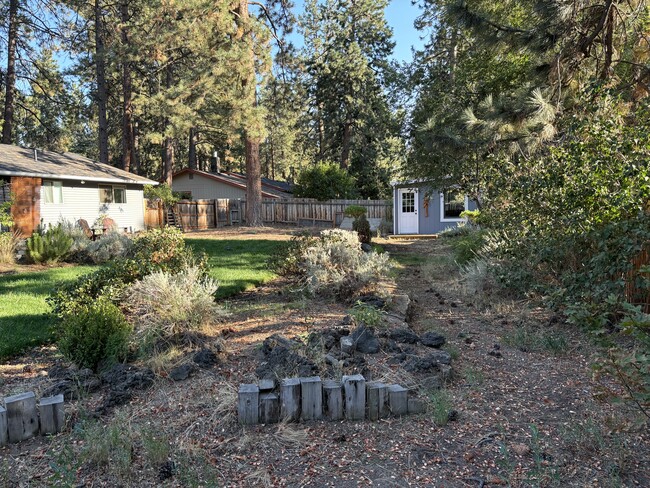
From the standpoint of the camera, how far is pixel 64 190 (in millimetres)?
17047

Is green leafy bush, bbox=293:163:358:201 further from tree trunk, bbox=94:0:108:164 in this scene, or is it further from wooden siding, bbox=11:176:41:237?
wooden siding, bbox=11:176:41:237

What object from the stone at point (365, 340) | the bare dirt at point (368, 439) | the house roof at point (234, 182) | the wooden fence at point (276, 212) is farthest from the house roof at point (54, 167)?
the stone at point (365, 340)

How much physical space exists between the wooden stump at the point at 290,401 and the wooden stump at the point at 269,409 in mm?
31

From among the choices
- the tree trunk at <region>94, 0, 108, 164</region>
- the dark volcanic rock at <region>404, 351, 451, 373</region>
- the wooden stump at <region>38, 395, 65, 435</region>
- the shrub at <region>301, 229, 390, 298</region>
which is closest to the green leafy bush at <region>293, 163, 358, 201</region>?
the tree trunk at <region>94, 0, 108, 164</region>

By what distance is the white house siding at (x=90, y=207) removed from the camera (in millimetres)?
16531

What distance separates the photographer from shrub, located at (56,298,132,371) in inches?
140

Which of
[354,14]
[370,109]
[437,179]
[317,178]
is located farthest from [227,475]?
[354,14]

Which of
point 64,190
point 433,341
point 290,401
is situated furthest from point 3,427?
point 64,190

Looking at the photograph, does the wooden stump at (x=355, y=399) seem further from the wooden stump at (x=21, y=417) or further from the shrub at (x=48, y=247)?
the shrub at (x=48, y=247)

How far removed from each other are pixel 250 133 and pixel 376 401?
1437 cm

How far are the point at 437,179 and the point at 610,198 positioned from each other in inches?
250

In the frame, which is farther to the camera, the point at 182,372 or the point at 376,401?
the point at 182,372

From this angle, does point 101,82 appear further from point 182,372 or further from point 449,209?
point 182,372

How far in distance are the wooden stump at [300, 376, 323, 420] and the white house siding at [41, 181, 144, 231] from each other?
16197 millimetres
